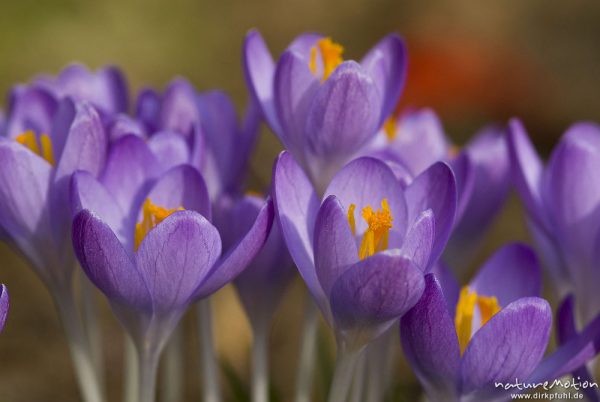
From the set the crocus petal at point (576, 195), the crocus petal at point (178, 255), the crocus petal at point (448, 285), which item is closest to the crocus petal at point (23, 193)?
the crocus petal at point (178, 255)

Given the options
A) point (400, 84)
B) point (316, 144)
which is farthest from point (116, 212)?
point (400, 84)

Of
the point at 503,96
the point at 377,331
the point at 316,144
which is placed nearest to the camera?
the point at 377,331

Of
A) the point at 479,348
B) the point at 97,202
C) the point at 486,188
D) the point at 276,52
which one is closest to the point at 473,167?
the point at 486,188

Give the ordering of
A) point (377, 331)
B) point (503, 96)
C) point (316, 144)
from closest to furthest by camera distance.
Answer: point (377, 331), point (316, 144), point (503, 96)

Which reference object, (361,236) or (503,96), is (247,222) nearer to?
(361,236)

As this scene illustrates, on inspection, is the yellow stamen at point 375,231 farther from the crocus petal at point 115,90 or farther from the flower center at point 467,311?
the crocus petal at point 115,90

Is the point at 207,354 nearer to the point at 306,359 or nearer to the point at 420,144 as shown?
the point at 306,359

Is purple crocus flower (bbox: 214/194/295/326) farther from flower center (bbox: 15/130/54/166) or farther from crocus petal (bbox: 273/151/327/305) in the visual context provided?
flower center (bbox: 15/130/54/166)

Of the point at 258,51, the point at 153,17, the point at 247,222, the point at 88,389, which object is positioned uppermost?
the point at 153,17
